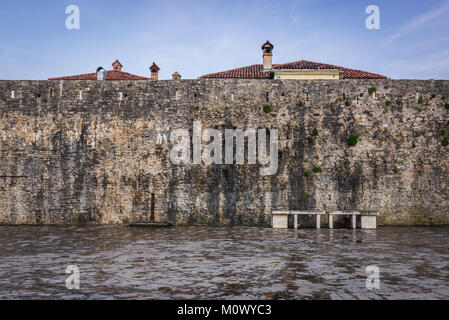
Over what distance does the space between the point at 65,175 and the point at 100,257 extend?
8011 mm

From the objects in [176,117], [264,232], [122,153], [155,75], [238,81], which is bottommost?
[264,232]

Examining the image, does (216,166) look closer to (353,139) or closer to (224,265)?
(353,139)

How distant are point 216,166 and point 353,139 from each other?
5.59 m

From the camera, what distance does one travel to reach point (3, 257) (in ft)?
24.5

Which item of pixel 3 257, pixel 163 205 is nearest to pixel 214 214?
pixel 163 205

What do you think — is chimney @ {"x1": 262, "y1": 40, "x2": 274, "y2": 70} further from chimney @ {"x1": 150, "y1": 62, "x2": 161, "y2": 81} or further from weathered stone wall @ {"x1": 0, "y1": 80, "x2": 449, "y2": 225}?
weathered stone wall @ {"x1": 0, "y1": 80, "x2": 449, "y2": 225}

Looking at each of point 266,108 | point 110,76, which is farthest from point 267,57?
point 266,108

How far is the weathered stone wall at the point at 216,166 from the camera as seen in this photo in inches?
562

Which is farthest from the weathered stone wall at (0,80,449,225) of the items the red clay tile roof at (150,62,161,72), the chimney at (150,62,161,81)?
the red clay tile roof at (150,62,161,72)

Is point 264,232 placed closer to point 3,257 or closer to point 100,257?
point 100,257

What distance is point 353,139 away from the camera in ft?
47.4

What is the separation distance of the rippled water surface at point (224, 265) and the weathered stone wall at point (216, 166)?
303 cm

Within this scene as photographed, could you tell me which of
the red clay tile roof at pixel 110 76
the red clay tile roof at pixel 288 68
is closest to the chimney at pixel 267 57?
the red clay tile roof at pixel 288 68

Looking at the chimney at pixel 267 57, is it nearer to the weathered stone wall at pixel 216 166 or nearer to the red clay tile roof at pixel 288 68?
the red clay tile roof at pixel 288 68
